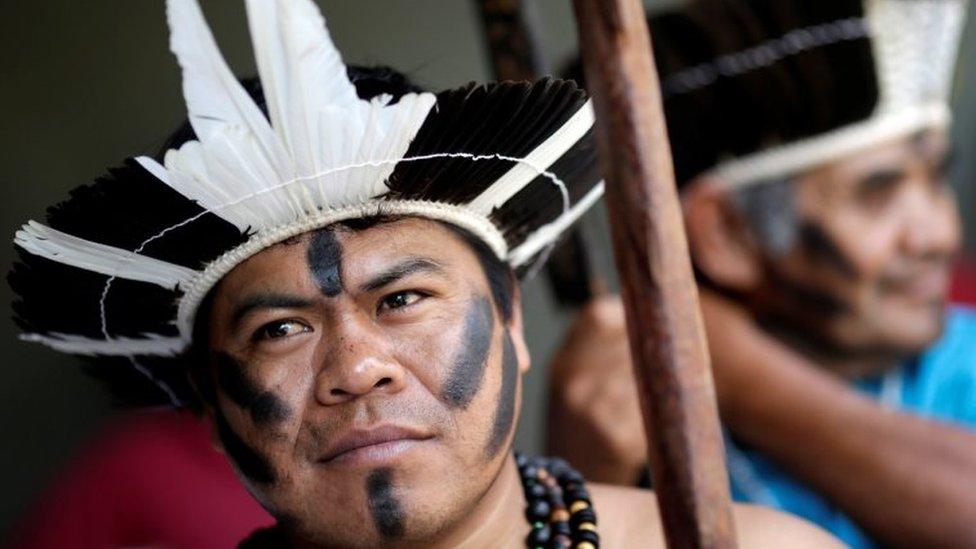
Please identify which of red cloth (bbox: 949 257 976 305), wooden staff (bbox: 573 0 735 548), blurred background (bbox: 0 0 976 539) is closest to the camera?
wooden staff (bbox: 573 0 735 548)

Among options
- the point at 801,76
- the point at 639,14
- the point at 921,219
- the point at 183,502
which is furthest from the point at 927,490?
the point at 183,502

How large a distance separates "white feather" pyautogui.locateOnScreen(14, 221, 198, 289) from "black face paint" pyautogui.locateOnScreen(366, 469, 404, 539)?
0.36 metres

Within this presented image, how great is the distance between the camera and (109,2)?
8.55 feet

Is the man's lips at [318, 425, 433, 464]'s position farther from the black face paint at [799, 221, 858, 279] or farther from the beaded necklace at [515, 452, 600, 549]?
the black face paint at [799, 221, 858, 279]

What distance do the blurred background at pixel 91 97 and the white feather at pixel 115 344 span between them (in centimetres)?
14

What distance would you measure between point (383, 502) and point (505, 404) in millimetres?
220

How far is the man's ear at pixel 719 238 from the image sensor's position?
3084mm

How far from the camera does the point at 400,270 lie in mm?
1646

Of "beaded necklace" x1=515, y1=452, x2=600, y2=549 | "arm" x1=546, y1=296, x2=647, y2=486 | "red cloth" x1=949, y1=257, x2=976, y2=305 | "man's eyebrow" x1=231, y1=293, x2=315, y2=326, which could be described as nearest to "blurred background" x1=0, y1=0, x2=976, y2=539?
"arm" x1=546, y1=296, x2=647, y2=486

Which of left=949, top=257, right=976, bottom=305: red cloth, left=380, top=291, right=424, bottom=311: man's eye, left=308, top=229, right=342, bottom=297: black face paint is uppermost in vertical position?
left=308, top=229, right=342, bottom=297: black face paint

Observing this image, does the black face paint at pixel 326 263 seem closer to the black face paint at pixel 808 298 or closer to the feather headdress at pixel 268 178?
the feather headdress at pixel 268 178

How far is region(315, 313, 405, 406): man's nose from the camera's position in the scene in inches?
61.8

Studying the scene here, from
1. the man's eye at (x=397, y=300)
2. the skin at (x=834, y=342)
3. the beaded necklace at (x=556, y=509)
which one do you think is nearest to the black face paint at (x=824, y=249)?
the skin at (x=834, y=342)

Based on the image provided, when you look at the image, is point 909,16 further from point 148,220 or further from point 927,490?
point 148,220
